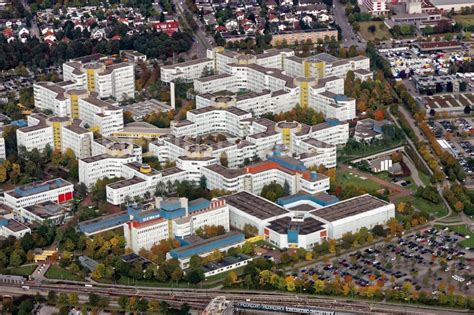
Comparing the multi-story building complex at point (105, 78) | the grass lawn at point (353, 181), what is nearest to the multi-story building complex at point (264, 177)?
the grass lawn at point (353, 181)

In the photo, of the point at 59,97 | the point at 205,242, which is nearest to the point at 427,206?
the point at 205,242

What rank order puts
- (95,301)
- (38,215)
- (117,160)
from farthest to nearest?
(117,160) < (38,215) < (95,301)

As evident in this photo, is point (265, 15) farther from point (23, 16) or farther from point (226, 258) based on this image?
point (226, 258)

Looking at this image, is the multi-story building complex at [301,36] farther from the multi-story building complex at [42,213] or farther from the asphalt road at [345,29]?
the multi-story building complex at [42,213]

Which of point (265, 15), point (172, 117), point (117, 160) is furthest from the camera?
point (265, 15)

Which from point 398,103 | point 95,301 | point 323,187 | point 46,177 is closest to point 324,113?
point 398,103

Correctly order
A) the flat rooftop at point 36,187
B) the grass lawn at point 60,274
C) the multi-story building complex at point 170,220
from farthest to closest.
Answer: the flat rooftop at point 36,187 < the multi-story building complex at point 170,220 < the grass lawn at point 60,274

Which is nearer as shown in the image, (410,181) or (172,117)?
(410,181)

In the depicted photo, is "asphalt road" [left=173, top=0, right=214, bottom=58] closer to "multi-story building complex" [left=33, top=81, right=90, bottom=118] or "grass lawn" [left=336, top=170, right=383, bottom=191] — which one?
"multi-story building complex" [left=33, top=81, right=90, bottom=118]
